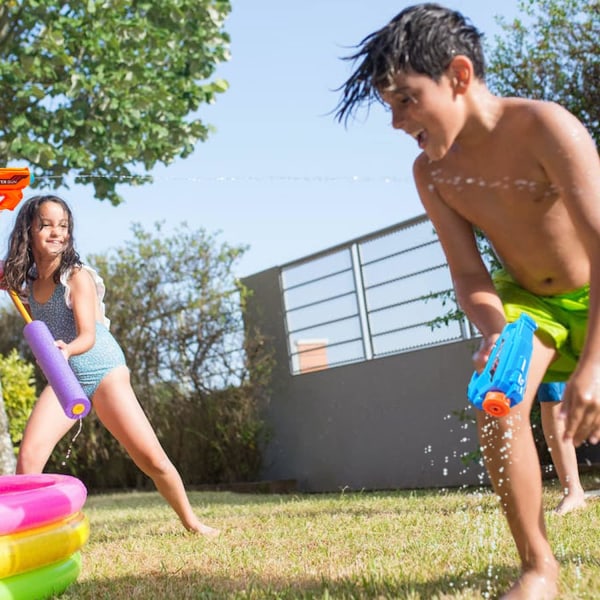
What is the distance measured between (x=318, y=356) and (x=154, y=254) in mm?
2261

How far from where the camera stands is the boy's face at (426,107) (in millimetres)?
2084

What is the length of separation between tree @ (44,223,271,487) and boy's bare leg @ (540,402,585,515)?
17.3 feet

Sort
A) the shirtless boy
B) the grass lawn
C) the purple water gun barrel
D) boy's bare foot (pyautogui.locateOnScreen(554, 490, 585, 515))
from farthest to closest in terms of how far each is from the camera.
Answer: boy's bare foot (pyautogui.locateOnScreen(554, 490, 585, 515)), the purple water gun barrel, the grass lawn, the shirtless boy

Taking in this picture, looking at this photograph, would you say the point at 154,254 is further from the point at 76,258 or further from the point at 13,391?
the point at 76,258

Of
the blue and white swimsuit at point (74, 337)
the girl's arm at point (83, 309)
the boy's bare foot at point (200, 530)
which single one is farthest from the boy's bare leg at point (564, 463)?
the girl's arm at point (83, 309)

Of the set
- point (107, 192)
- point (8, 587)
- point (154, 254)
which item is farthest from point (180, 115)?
point (8, 587)

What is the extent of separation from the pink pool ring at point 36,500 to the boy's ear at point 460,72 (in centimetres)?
175

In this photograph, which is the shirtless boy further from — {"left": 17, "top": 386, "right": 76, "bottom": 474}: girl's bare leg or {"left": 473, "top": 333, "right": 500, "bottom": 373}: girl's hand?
{"left": 17, "top": 386, "right": 76, "bottom": 474}: girl's bare leg

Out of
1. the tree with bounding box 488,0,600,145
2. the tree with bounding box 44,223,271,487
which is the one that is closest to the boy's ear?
the tree with bounding box 488,0,600,145

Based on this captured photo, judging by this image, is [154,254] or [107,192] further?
[154,254]

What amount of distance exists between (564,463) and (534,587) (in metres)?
2.31

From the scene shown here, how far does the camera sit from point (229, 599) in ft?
8.23

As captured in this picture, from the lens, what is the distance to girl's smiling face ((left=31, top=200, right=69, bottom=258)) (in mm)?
3770

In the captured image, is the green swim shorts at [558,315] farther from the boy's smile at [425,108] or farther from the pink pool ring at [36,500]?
the pink pool ring at [36,500]
